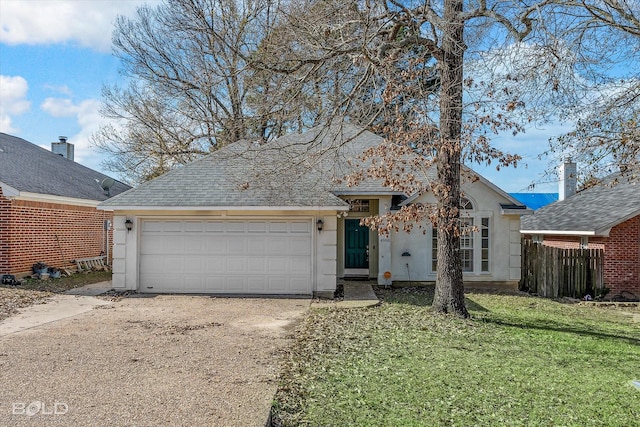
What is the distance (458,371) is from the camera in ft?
21.0

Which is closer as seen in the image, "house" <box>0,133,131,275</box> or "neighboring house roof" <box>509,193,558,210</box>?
"house" <box>0,133,131,275</box>

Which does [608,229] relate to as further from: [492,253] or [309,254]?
[309,254]

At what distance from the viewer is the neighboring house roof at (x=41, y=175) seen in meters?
15.1

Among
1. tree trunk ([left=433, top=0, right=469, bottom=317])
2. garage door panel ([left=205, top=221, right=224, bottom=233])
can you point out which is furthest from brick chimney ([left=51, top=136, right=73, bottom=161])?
tree trunk ([left=433, top=0, right=469, bottom=317])

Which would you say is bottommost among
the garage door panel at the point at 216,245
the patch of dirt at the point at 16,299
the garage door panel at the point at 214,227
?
the patch of dirt at the point at 16,299

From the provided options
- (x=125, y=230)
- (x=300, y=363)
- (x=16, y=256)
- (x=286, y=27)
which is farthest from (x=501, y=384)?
(x=16, y=256)

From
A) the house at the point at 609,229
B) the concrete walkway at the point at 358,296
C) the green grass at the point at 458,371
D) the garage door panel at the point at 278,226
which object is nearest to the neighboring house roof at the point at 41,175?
the garage door panel at the point at 278,226

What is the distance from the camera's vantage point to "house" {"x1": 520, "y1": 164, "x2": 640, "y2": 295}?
14.5m

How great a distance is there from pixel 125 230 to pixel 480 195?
10279mm

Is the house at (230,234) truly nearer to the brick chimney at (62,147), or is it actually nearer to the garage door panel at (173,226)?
the garage door panel at (173,226)

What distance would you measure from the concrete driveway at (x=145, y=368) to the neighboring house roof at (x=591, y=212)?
1008 cm

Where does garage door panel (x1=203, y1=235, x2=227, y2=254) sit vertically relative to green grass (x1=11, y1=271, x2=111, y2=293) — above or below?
above

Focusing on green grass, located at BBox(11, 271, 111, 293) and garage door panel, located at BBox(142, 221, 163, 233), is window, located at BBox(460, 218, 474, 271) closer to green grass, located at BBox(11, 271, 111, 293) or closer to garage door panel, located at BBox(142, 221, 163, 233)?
garage door panel, located at BBox(142, 221, 163, 233)

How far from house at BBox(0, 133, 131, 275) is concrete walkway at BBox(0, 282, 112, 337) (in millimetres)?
2769
